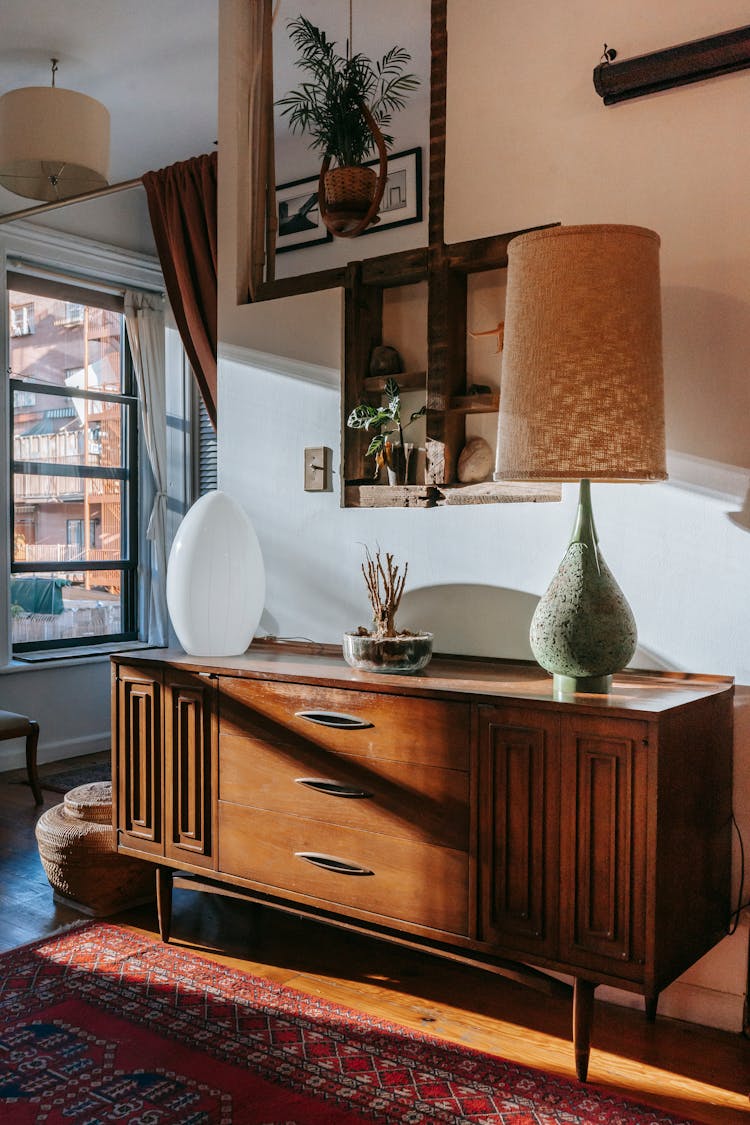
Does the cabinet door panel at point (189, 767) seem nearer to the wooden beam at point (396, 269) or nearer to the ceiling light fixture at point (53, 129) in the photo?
the wooden beam at point (396, 269)

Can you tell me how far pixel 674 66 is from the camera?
221 cm

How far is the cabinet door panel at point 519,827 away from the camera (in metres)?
1.91

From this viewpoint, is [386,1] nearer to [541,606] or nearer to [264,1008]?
[541,606]

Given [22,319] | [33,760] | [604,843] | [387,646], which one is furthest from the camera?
[22,319]

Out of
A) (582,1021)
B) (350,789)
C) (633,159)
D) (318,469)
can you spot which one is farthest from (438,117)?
(582,1021)

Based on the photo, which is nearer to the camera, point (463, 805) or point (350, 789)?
point (463, 805)

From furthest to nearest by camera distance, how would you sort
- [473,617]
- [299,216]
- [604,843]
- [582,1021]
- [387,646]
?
[299,216] < [473,617] < [387,646] < [582,1021] < [604,843]

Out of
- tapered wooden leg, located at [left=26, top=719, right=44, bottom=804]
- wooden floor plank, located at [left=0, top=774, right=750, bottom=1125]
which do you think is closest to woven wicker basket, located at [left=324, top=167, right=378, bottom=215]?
wooden floor plank, located at [left=0, top=774, right=750, bottom=1125]

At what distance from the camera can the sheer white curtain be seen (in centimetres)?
529

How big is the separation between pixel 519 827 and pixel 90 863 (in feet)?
4.73

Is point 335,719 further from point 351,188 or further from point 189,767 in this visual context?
point 351,188

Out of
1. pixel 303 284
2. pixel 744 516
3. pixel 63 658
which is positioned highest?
pixel 303 284

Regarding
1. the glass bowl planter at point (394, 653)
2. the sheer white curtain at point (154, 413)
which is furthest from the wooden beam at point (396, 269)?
the sheer white curtain at point (154, 413)

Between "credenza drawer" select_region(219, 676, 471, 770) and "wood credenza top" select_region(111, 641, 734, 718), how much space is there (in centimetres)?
3
